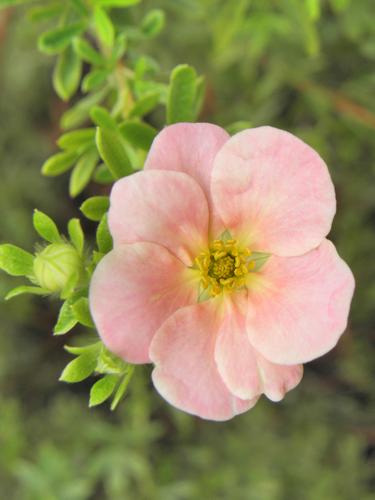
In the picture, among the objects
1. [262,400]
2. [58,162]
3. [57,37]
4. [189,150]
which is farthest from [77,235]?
[262,400]

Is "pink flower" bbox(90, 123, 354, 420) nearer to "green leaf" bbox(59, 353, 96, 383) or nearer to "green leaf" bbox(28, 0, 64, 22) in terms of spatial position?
"green leaf" bbox(59, 353, 96, 383)

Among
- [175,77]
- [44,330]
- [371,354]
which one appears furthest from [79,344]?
[175,77]

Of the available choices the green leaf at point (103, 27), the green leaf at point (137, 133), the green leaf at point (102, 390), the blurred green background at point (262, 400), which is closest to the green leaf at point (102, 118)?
the green leaf at point (137, 133)

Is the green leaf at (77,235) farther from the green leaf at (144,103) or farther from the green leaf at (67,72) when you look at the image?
the green leaf at (67,72)

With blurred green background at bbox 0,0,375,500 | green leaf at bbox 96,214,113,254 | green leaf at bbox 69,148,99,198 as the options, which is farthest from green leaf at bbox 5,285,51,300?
blurred green background at bbox 0,0,375,500

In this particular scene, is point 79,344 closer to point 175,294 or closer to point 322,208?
point 175,294
